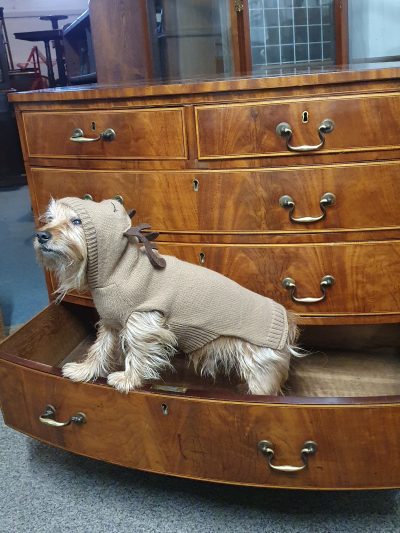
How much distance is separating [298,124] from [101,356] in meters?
0.58

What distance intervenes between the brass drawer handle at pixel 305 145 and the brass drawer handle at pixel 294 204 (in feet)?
0.30

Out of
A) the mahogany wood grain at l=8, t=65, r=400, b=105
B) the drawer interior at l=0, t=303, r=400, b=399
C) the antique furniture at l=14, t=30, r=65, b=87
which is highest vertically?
the antique furniture at l=14, t=30, r=65, b=87

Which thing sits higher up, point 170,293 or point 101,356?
point 170,293

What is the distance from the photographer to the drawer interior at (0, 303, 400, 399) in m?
1.22

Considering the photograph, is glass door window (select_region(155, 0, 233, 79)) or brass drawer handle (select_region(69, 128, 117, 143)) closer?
brass drawer handle (select_region(69, 128, 117, 143))

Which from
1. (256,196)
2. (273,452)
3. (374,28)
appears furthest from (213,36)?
(273,452)

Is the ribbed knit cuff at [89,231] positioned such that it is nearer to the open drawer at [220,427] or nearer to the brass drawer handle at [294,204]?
the open drawer at [220,427]

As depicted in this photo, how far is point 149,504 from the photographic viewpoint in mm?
1130

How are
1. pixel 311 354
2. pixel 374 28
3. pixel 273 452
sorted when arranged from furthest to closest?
pixel 374 28, pixel 311 354, pixel 273 452

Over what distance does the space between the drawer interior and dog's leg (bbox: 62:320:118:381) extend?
0.12 metres

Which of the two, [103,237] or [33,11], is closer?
[103,237]

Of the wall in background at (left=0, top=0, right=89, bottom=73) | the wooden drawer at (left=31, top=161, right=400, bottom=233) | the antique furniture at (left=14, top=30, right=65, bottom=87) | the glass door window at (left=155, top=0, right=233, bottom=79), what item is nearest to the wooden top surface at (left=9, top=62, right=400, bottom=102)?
the wooden drawer at (left=31, top=161, right=400, bottom=233)

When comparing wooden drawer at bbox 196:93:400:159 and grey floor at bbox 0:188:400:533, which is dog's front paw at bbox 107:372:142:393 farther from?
wooden drawer at bbox 196:93:400:159

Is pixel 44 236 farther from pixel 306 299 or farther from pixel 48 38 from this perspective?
pixel 48 38
